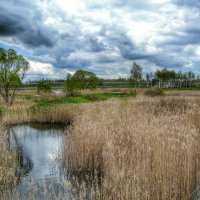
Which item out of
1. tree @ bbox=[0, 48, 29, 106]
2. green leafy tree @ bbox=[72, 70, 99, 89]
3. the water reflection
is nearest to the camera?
the water reflection

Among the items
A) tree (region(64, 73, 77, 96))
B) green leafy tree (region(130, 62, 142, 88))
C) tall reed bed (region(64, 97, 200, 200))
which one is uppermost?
green leafy tree (region(130, 62, 142, 88))

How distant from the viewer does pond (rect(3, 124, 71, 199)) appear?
6197mm

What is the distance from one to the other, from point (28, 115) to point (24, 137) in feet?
13.5

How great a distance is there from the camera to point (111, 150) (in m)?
6.92

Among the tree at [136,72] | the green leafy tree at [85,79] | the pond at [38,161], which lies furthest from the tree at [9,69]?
the tree at [136,72]

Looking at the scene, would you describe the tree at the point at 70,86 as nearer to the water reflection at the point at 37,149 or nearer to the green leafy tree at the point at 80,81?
the green leafy tree at the point at 80,81

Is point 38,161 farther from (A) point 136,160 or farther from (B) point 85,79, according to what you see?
(B) point 85,79

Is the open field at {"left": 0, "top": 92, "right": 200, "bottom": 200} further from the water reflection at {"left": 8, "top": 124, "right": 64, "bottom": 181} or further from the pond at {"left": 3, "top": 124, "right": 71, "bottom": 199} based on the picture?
the water reflection at {"left": 8, "top": 124, "right": 64, "bottom": 181}

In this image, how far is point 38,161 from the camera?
9859 millimetres

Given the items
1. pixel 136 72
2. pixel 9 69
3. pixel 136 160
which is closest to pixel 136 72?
pixel 136 72

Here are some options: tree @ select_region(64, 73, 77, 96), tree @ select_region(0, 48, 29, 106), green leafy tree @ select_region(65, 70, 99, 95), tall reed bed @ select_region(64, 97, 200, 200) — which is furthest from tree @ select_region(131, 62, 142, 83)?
tall reed bed @ select_region(64, 97, 200, 200)

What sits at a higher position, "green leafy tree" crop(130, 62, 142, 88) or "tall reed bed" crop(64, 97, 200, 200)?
"green leafy tree" crop(130, 62, 142, 88)

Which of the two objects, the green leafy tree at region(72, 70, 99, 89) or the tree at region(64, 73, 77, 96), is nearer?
the tree at region(64, 73, 77, 96)

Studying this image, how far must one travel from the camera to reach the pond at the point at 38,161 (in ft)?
20.3
